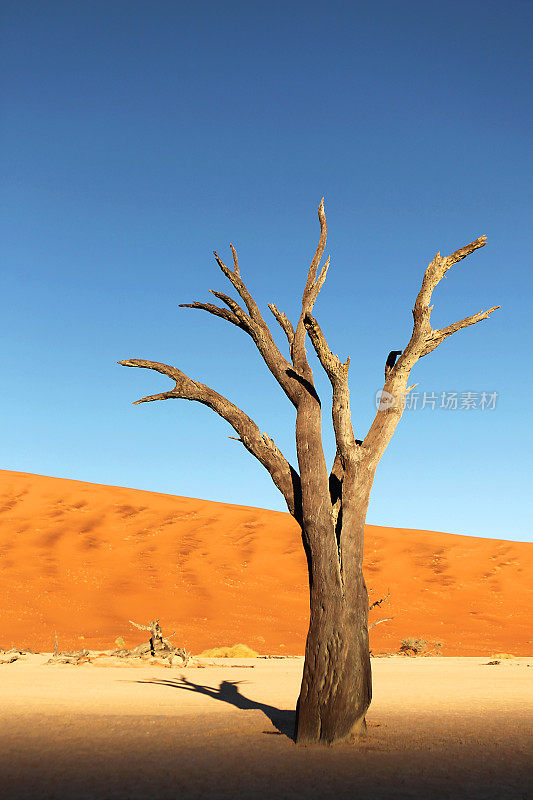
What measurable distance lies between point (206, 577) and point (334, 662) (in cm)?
2715

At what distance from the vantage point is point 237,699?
1080 centimetres

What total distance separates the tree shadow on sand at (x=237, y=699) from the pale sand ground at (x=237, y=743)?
0.02m

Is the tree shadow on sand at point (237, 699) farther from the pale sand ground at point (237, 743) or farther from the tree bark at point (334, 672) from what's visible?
the tree bark at point (334, 672)

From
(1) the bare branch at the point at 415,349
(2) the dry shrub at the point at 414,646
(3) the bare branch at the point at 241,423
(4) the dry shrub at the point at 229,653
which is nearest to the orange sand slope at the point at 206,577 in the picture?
(2) the dry shrub at the point at 414,646

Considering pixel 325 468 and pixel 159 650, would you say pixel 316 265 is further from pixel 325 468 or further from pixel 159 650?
pixel 159 650

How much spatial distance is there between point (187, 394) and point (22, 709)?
206 inches

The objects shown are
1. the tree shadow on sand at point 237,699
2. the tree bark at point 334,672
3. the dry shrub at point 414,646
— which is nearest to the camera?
the tree bark at point 334,672

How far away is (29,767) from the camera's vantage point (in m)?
5.79

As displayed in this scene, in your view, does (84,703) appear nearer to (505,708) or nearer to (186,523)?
(505,708)

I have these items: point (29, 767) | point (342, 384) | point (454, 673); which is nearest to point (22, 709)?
point (29, 767)

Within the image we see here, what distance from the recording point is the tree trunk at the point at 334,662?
686cm

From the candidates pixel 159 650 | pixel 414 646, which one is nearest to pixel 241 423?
pixel 159 650

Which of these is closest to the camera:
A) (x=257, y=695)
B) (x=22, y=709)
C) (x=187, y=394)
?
(x=187, y=394)

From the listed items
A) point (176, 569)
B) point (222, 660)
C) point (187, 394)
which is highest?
point (187, 394)
